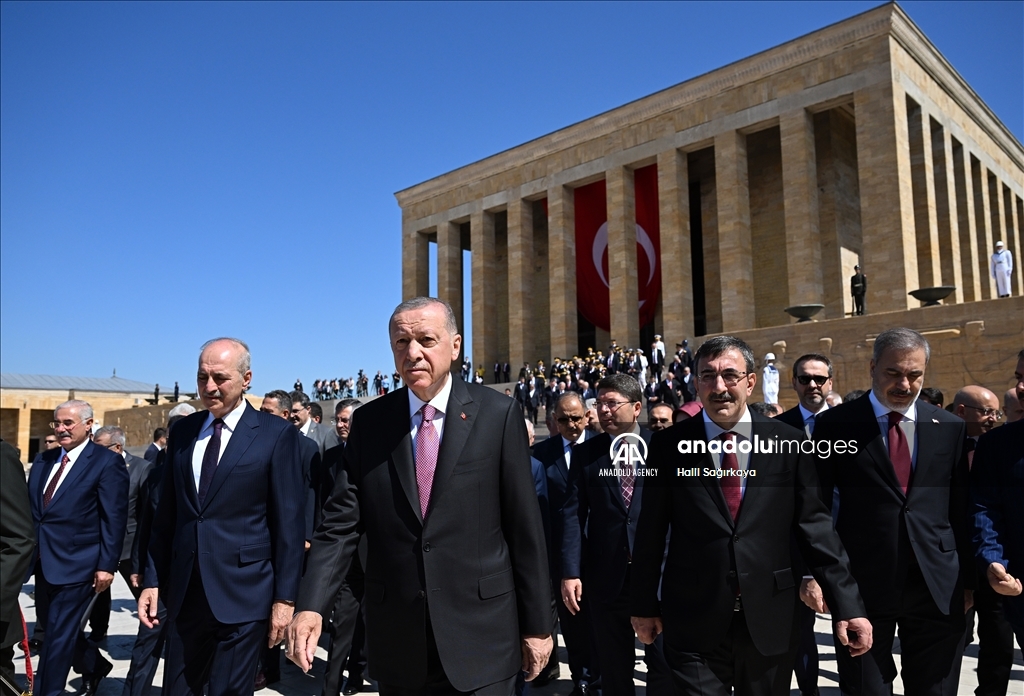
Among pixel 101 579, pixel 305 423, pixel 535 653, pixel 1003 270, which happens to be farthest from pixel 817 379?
pixel 1003 270

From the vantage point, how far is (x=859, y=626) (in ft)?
9.27

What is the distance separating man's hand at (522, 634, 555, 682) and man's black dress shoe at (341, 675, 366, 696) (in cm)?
309

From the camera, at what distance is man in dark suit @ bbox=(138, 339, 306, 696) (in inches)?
126

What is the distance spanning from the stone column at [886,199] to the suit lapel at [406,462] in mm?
21593

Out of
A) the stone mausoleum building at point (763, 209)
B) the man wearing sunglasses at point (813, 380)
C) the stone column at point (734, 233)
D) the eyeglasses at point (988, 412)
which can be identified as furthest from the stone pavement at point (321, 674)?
the stone column at point (734, 233)

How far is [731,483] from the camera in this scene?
9.60 feet

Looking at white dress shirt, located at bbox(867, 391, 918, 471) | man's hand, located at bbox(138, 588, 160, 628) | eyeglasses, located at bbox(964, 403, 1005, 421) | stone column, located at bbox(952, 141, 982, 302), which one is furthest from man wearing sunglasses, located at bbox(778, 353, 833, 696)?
stone column, located at bbox(952, 141, 982, 302)

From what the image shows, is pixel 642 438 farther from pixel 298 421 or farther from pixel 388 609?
pixel 298 421

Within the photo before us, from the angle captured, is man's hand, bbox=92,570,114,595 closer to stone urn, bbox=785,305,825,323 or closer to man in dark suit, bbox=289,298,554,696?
man in dark suit, bbox=289,298,554,696

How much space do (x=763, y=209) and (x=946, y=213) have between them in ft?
18.5

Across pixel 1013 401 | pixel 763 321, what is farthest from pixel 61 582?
pixel 763 321

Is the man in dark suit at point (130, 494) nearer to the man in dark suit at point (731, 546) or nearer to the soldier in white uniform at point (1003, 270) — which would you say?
the man in dark suit at point (731, 546)

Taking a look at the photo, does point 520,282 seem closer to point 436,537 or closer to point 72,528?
point 72,528

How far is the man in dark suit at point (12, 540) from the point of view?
3092 millimetres
